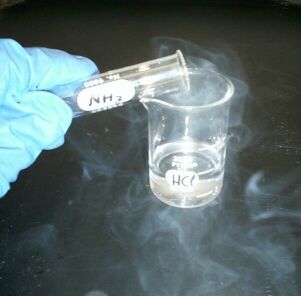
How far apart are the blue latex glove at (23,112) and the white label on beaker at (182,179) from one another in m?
0.22

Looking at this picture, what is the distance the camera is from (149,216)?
2.94 feet

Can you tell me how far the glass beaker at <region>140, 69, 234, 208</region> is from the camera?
89cm

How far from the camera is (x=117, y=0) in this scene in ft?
5.94

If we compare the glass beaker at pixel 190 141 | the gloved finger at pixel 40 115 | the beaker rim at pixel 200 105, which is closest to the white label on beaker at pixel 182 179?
the glass beaker at pixel 190 141

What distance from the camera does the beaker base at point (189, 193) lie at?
91cm

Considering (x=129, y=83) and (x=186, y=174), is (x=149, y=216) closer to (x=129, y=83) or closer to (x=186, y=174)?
(x=186, y=174)

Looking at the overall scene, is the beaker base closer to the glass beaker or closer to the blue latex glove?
the glass beaker

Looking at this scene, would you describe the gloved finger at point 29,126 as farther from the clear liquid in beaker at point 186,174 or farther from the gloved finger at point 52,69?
the clear liquid in beaker at point 186,174

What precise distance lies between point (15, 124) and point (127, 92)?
8.4 inches

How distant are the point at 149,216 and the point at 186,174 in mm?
110

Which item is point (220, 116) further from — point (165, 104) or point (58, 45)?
point (58, 45)

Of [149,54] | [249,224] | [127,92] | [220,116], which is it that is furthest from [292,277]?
[149,54]

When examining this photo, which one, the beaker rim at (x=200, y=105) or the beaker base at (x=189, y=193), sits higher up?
the beaker rim at (x=200, y=105)

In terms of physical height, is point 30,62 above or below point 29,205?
above
